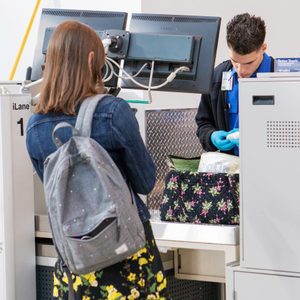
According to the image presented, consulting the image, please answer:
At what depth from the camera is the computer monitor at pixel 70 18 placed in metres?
2.90

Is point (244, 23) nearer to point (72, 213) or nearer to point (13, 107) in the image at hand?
point (13, 107)

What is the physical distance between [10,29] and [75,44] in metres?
3.86

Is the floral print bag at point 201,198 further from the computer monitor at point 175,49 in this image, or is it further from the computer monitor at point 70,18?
the computer monitor at point 70,18

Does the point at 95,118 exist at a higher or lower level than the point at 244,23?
lower

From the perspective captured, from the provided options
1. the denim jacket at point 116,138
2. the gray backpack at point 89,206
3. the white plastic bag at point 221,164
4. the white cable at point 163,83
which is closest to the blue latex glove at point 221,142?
the white plastic bag at point 221,164

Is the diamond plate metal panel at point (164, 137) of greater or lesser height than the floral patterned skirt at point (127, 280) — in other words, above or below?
above

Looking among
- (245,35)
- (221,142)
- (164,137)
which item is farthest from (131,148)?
(164,137)

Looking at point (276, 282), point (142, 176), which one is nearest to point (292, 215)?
point (276, 282)

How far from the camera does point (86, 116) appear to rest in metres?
2.04

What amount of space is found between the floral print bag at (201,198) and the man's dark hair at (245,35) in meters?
0.64

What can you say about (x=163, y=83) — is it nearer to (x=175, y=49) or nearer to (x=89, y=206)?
(x=175, y=49)

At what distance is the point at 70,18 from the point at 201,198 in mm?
900

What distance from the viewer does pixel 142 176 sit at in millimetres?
2117

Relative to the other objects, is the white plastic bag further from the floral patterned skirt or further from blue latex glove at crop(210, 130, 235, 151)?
the floral patterned skirt
